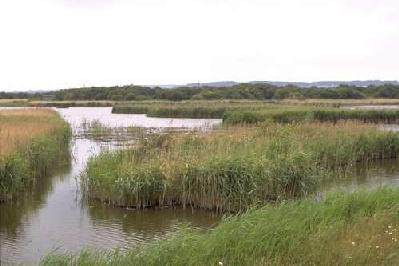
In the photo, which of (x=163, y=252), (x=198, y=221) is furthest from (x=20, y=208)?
(x=163, y=252)

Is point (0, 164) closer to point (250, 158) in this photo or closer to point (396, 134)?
point (250, 158)

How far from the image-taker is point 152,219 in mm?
12656

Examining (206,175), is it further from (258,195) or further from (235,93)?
(235,93)

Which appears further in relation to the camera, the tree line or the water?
the tree line

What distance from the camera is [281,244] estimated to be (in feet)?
24.1

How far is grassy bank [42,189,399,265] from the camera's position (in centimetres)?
692

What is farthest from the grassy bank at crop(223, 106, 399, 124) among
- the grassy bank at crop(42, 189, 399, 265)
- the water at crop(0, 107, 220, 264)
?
the grassy bank at crop(42, 189, 399, 265)

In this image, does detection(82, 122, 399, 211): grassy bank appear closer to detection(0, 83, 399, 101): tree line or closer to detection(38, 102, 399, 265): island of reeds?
detection(38, 102, 399, 265): island of reeds

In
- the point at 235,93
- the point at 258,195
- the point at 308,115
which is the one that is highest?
the point at 235,93

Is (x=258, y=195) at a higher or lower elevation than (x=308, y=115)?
lower

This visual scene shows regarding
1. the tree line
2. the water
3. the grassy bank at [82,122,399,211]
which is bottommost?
the water

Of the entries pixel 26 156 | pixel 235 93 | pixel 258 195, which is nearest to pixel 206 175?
pixel 258 195

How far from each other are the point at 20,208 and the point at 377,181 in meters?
11.4

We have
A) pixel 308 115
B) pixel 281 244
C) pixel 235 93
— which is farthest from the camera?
pixel 235 93
